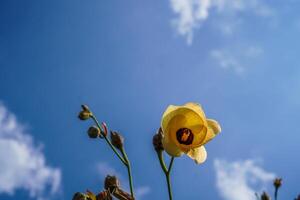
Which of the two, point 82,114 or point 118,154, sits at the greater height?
point 82,114

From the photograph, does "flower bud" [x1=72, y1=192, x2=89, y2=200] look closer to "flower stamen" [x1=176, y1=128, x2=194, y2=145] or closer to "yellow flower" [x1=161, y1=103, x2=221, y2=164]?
"yellow flower" [x1=161, y1=103, x2=221, y2=164]

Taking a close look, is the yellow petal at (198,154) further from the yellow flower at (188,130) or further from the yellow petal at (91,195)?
the yellow petal at (91,195)

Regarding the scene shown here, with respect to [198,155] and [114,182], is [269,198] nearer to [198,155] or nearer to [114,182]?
[198,155]

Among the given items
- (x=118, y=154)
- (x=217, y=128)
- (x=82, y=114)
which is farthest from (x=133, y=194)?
(x=82, y=114)

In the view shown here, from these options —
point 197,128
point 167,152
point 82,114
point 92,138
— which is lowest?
point 167,152

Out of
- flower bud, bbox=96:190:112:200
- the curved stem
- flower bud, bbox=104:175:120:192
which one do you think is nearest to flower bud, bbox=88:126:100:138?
flower bud, bbox=104:175:120:192

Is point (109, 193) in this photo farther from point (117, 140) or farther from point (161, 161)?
point (117, 140)

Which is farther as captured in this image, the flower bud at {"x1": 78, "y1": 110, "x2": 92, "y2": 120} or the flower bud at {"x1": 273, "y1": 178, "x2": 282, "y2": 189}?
the flower bud at {"x1": 78, "y1": 110, "x2": 92, "y2": 120}
